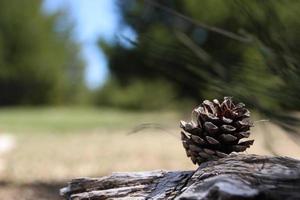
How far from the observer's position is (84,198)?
1.79 meters

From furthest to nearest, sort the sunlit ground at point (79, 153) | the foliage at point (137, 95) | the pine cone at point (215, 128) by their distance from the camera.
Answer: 1. the foliage at point (137, 95)
2. the sunlit ground at point (79, 153)
3. the pine cone at point (215, 128)

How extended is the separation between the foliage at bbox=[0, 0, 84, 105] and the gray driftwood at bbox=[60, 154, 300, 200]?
910 inches

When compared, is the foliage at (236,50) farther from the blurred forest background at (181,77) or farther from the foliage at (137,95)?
the foliage at (137,95)

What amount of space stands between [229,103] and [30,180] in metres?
2.65

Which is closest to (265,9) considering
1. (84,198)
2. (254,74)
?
(254,74)

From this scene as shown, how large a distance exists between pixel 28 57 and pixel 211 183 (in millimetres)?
24451

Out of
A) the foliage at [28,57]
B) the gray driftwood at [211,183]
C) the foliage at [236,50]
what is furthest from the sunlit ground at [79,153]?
the foliage at [28,57]

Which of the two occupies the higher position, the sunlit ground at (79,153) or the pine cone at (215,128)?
the sunlit ground at (79,153)

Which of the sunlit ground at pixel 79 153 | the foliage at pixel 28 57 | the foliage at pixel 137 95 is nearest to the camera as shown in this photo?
the sunlit ground at pixel 79 153

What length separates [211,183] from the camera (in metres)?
1.49

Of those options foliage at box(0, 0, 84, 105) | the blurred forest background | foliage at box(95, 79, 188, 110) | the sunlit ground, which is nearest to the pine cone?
the blurred forest background

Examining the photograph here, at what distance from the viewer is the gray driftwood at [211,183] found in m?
1.46

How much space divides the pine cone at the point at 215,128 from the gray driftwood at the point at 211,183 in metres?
Result: 0.07

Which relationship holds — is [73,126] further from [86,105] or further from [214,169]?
[86,105]
